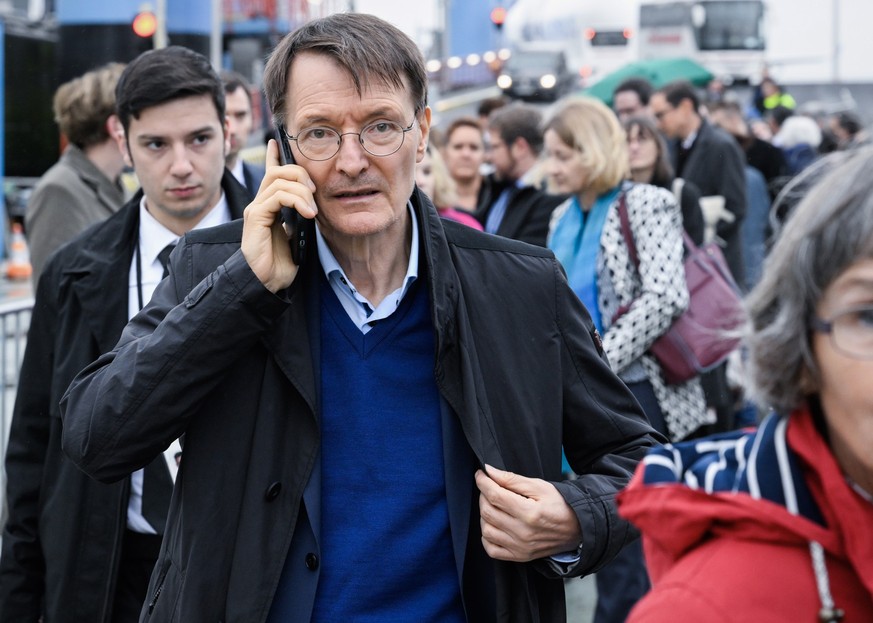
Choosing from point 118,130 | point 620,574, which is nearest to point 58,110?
point 118,130

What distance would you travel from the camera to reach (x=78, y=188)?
561 cm

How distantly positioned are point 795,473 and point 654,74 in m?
16.1

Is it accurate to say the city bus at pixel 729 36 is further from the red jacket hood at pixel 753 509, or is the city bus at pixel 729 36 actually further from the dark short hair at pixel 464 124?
the red jacket hood at pixel 753 509

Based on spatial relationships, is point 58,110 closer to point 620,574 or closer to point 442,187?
point 442,187

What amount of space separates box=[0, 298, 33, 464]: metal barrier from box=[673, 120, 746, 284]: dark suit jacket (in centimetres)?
522

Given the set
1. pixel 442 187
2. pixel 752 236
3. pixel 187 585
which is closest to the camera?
pixel 187 585

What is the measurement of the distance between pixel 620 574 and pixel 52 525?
3006 millimetres

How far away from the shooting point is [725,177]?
9.56 m

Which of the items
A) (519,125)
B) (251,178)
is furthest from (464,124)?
(251,178)

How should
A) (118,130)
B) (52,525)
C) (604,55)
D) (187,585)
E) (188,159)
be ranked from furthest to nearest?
(604,55), (118,130), (188,159), (52,525), (187,585)

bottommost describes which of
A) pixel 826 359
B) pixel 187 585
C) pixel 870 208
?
pixel 187 585

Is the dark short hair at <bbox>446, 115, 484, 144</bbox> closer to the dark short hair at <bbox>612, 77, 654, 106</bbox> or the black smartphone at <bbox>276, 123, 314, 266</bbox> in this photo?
the dark short hair at <bbox>612, 77, 654, 106</bbox>

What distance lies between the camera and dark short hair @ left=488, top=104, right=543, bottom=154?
8.40 metres

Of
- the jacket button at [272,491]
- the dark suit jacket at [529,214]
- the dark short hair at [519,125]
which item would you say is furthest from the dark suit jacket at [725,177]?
the jacket button at [272,491]
